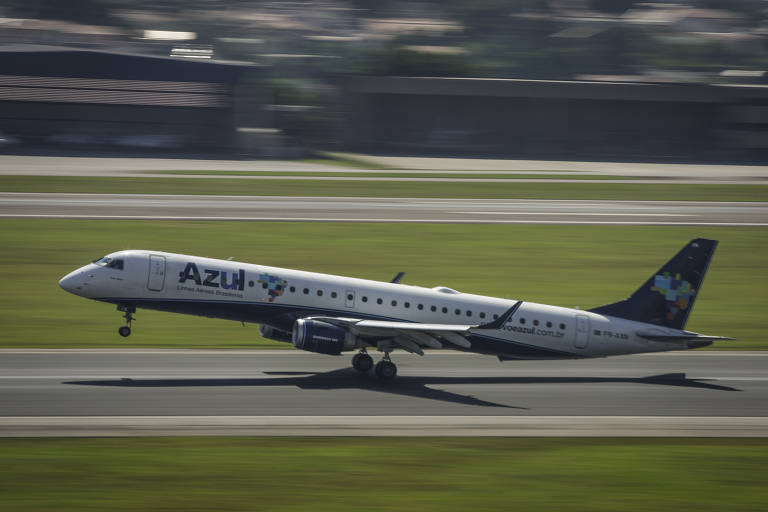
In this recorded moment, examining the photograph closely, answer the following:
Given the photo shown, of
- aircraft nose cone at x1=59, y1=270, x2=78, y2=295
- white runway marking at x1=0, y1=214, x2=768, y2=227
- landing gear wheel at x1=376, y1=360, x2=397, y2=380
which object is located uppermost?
white runway marking at x1=0, y1=214, x2=768, y2=227

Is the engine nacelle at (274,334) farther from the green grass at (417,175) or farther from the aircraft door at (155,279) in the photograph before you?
the green grass at (417,175)

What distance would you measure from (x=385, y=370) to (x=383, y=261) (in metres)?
20.6

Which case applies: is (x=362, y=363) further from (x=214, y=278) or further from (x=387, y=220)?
(x=387, y=220)

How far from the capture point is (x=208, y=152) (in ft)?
335

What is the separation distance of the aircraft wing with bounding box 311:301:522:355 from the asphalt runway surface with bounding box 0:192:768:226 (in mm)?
32075

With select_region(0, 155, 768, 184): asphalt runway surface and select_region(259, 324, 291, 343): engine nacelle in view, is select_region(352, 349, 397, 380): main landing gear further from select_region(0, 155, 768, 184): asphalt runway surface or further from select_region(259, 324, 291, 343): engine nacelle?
select_region(0, 155, 768, 184): asphalt runway surface

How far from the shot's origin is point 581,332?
32.3m

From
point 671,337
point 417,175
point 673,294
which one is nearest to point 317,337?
point 671,337

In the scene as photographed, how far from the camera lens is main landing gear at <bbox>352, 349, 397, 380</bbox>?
30.0 m

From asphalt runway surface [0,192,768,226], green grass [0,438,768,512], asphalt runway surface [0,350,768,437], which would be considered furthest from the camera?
asphalt runway surface [0,192,768,226]

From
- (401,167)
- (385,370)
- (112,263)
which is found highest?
(401,167)

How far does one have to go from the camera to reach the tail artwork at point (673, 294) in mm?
32875

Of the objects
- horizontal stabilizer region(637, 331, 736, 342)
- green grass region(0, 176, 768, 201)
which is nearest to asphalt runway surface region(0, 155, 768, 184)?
green grass region(0, 176, 768, 201)

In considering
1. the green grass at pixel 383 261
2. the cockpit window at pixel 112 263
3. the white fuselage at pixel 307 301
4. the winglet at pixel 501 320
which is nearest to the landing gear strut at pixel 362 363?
the white fuselage at pixel 307 301
